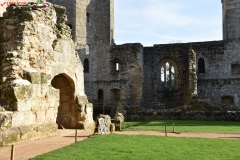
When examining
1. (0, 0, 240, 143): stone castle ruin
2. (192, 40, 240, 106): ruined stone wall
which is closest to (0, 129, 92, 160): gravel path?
(0, 0, 240, 143): stone castle ruin

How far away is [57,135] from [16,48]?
12.3ft

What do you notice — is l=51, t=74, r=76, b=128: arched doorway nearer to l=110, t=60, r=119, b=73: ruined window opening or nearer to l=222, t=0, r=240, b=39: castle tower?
l=110, t=60, r=119, b=73: ruined window opening

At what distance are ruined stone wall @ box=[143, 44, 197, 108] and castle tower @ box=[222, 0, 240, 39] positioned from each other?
679 centimetres

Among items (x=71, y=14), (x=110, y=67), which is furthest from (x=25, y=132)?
(x=71, y=14)

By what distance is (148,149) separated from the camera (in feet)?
27.8

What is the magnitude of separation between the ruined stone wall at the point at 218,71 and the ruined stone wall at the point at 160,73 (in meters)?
1.23

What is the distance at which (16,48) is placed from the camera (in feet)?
36.3

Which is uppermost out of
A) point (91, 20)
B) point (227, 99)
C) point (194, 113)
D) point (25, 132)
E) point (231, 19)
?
point (231, 19)

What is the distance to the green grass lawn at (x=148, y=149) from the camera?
7.43 m

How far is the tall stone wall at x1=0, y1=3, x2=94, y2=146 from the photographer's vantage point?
986 centimetres

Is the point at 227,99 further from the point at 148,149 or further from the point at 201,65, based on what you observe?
the point at 148,149

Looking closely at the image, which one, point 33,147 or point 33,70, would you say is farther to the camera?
point 33,70

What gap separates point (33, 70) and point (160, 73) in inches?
651

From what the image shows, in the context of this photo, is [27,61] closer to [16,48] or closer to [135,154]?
[16,48]
